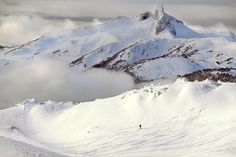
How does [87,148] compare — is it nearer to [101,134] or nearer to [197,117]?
[101,134]

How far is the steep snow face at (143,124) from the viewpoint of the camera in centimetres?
8606

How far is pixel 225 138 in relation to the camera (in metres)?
84.6

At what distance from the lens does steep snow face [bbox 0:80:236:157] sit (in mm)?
86056

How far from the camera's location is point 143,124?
98.8m

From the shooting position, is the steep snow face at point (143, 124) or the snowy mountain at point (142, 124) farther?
the steep snow face at point (143, 124)

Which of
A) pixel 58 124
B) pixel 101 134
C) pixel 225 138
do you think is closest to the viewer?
pixel 225 138

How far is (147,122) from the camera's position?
325 feet

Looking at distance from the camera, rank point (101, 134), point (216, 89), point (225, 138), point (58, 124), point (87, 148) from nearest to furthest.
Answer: point (225, 138) → point (87, 148) → point (101, 134) → point (216, 89) → point (58, 124)

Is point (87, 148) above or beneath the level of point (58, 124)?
beneath

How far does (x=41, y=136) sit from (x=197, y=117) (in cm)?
3098

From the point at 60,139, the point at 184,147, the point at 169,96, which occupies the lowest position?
the point at 184,147

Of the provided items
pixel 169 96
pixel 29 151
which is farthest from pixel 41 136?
pixel 29 151

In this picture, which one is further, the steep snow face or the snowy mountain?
the steep snow face

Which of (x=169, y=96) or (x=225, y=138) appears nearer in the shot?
(x=225, y=138)
